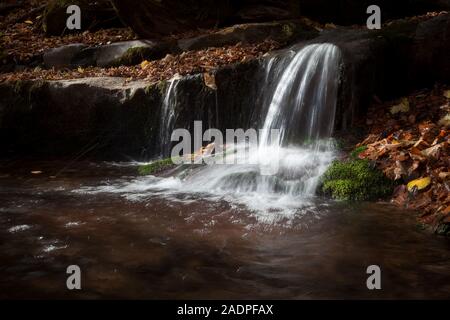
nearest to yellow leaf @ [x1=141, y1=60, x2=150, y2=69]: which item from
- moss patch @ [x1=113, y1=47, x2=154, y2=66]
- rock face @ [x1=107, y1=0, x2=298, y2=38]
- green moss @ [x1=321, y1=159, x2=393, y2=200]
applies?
moss patch @ [x1=113, y1=47, x2=154, y2=66]

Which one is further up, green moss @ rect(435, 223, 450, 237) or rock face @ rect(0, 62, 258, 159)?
rock face @ rect(0, 62, 258, 159)

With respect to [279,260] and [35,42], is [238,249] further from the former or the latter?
[35,42]

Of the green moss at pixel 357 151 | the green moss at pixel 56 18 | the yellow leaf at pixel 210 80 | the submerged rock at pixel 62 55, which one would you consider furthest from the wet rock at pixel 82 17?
the green moss at pixel 357 151

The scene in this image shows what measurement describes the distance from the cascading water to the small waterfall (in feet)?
0.06

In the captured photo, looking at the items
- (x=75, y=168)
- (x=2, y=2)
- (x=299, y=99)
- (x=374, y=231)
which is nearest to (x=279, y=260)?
(x=374, y=231)

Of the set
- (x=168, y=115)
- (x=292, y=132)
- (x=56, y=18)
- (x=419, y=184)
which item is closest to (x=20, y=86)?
(x=168, y=115)

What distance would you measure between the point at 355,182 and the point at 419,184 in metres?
0.78

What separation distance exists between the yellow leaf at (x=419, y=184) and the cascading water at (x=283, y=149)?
3.75 ft

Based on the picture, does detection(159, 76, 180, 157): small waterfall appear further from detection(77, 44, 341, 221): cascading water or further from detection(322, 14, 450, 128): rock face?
detection(322, 14, 450, 128): rock face

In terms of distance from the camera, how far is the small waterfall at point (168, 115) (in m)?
8.78

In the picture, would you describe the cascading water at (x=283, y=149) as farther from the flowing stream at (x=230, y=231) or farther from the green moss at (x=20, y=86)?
the green moss at (x=20, y=86)

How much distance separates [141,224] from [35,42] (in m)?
11.1

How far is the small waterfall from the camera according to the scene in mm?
8780

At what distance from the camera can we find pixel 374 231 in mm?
4266
